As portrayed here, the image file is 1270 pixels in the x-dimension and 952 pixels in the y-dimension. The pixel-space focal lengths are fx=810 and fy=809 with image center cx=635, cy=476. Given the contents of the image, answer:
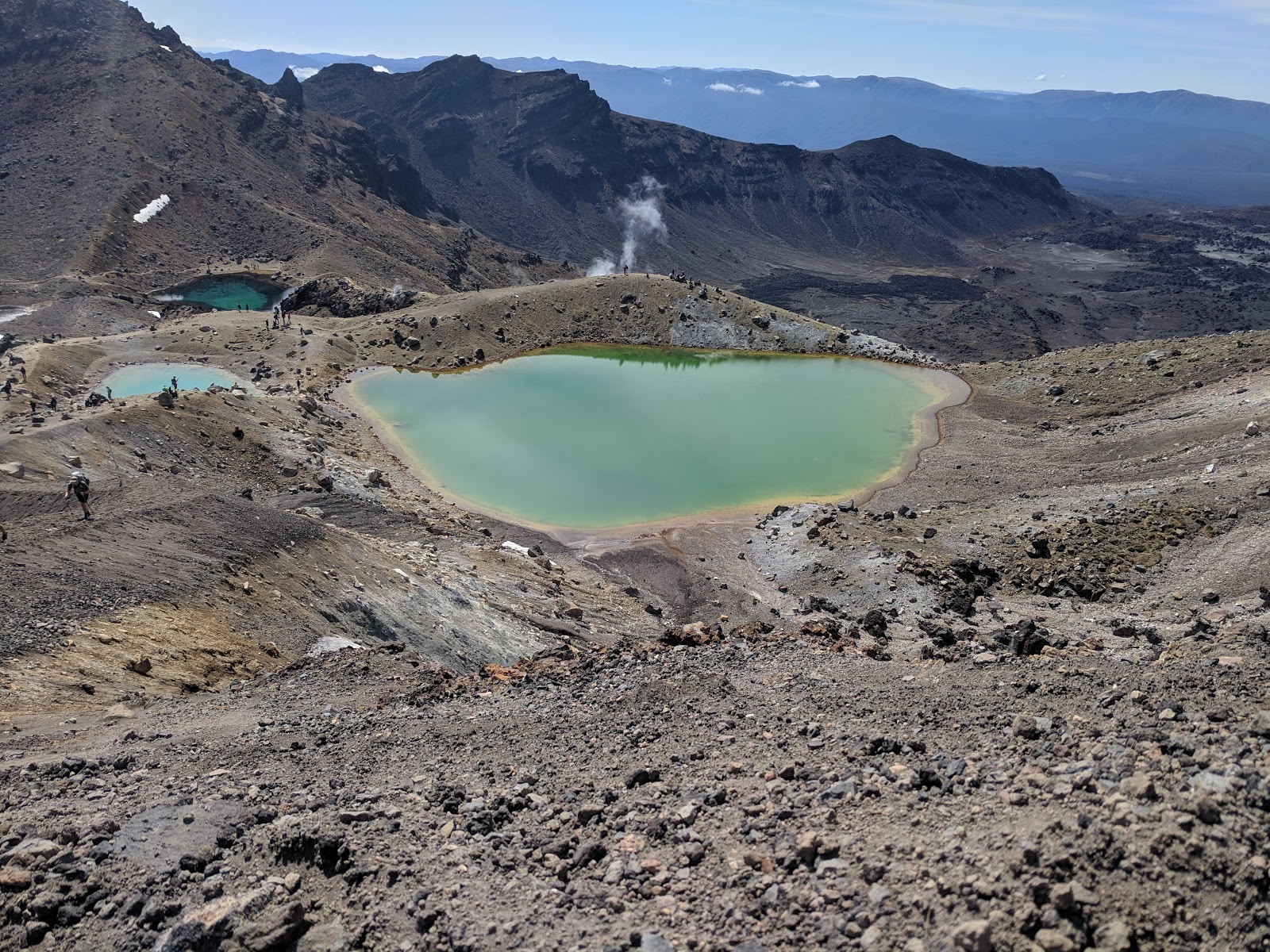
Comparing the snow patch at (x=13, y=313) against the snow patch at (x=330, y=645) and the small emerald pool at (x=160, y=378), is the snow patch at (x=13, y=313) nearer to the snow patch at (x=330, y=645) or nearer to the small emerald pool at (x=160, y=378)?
the small emerald pool at (x=160, y=378)

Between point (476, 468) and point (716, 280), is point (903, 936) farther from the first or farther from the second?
point (716, 280)

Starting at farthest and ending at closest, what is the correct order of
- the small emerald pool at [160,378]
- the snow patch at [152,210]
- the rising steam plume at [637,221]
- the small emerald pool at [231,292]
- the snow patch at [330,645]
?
1. the rising steam plume at [637,221]
2. the snow patch at [152,210]
3. the small emerald pool at [231,292]
4. the small emerald pool at [160,378]
5. the snow patch at [330,645]

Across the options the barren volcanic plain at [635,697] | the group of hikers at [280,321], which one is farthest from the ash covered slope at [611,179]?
the barren volcanic plain at [635,697]

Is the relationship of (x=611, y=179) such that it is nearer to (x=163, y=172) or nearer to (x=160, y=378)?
(x=163, y=172)

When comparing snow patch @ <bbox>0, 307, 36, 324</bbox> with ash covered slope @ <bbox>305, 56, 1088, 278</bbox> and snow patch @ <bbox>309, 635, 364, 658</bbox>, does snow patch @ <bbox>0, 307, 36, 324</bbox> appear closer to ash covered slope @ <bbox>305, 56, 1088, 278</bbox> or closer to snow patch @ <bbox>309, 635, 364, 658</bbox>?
snow patch @ <bbox>309, 635, 364, 658</bbox>

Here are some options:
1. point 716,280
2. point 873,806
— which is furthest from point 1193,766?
point 716,280

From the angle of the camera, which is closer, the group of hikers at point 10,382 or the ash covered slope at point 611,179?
the group of hikers at point 10,382

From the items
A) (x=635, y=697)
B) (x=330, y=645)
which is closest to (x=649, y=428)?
(x=330, y=645)
